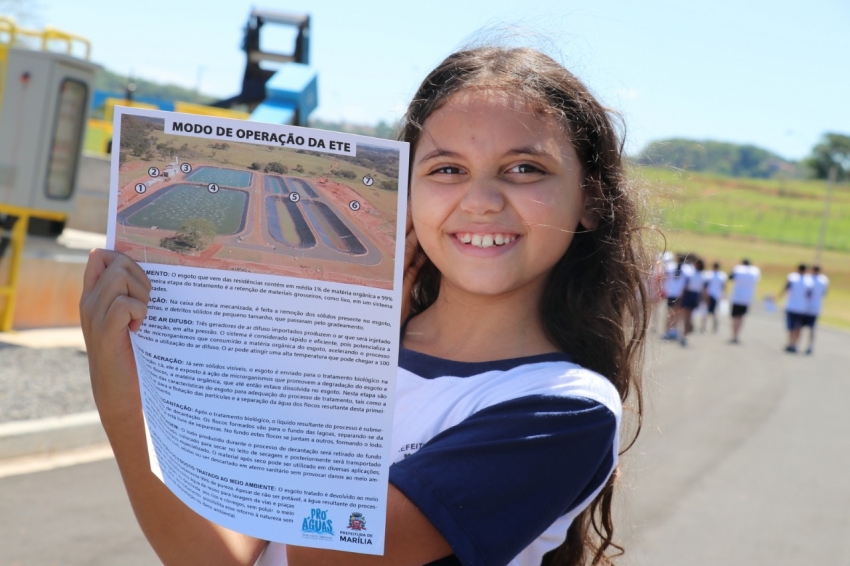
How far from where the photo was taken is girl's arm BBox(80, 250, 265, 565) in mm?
1259

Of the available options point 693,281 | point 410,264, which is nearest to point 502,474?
point 410,264

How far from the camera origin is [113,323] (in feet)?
4.15

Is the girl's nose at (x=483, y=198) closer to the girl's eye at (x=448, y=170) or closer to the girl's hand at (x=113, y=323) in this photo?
the girl's eye at (x=448, y=170)

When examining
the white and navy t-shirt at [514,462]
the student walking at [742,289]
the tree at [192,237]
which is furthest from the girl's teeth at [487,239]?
the student walking at [742,289]

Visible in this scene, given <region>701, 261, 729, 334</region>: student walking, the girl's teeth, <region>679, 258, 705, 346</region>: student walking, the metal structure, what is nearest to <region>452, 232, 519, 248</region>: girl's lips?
the girl's teeth

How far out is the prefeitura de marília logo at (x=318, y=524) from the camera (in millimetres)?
1161

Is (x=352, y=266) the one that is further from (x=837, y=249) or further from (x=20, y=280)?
(x=837, y=249)

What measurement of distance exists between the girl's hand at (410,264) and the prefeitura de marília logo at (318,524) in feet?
2.69

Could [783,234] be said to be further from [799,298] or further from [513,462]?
[513,462]

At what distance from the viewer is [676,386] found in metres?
12.2

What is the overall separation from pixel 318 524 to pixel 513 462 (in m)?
0.32

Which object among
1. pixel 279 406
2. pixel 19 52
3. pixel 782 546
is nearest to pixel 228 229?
pixel 279 406

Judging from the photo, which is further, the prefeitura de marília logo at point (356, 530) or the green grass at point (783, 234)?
the green grass at point (783, 234)

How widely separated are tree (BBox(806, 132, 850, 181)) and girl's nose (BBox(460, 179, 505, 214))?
9887 centimetres
